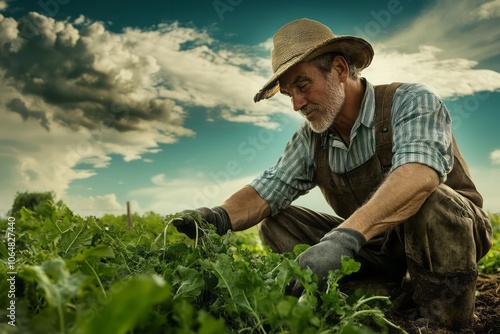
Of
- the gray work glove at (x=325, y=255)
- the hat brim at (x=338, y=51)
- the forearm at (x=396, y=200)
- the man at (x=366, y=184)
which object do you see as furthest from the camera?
the hat brim at (x=338, y=51)

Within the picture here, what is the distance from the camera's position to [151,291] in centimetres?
92

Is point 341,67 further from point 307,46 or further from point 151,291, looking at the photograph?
Result: point 151,291

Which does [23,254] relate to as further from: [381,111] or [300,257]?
[381,111]

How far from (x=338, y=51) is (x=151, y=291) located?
294 centimetres

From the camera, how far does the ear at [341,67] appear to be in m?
3.48

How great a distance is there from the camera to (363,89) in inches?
143

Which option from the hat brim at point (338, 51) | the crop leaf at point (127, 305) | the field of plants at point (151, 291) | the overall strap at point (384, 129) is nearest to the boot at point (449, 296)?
the overall strap at point (384, 129)

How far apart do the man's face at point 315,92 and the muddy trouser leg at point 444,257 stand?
2.96 feet

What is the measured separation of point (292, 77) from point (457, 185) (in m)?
1.35

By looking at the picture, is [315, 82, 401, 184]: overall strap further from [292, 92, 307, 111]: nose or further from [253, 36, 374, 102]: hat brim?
[292, 92, 307, 111]: nose

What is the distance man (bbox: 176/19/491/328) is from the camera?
9.09ft

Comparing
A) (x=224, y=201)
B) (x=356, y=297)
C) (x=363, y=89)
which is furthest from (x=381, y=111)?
(x=356, y=297)

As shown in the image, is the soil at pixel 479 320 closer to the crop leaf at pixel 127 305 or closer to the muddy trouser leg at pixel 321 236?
the muddy trouser leg at pixel 321 236

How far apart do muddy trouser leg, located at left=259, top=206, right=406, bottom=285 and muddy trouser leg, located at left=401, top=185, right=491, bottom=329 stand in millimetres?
541
